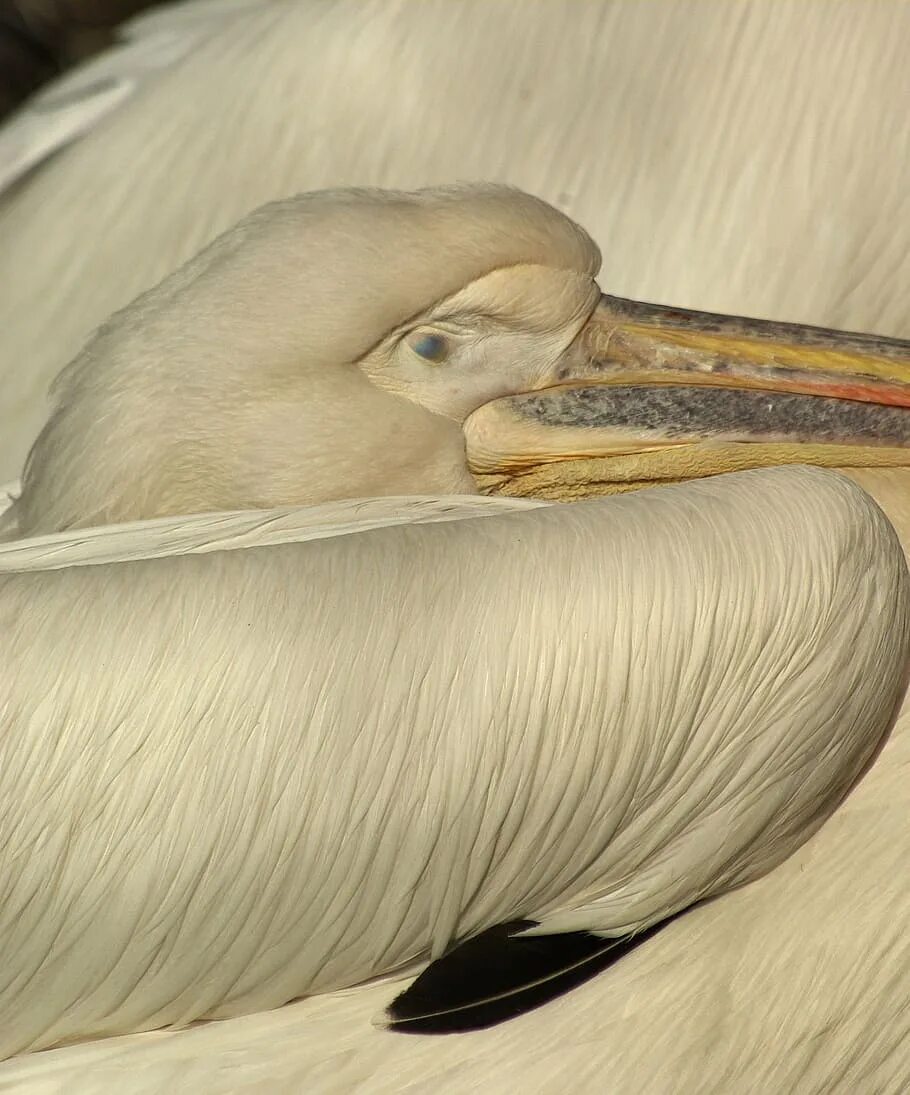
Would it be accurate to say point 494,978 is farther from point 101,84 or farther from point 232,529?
point 101,84

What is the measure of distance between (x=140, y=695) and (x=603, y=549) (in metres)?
0.36

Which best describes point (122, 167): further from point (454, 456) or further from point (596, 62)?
point (454, 456)

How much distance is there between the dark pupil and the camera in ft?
5.22

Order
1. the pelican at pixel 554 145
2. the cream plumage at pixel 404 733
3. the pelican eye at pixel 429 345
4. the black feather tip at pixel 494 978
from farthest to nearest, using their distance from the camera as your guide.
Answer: the pelican at pixel 554 145
the pelican eye at pixel 429 345
the black feather tip at pixel 494 978
the cream plumage at pixel 404 733

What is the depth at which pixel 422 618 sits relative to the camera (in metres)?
1.14

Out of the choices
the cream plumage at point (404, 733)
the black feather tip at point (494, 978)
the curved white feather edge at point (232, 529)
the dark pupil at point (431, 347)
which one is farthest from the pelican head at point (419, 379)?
the black feather tip at point (494, 978)

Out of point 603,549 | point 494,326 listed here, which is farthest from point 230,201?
point 603,549

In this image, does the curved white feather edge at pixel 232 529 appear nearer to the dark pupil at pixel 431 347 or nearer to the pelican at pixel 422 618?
the pelican at pixel 422 618

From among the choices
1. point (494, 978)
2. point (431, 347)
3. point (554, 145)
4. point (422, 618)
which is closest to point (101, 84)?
point (554, 145)

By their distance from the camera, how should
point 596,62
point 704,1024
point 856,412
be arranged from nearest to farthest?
1. point 704,1024
2. point 856,412
3. point 596,62

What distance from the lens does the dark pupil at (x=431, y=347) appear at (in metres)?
1.59

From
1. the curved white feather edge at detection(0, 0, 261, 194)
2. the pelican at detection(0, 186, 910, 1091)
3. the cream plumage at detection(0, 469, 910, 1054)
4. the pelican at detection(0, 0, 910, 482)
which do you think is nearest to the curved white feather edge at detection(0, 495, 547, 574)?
the pelican at detection(0, 186, 910, 1091)

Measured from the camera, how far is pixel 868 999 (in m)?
1.32

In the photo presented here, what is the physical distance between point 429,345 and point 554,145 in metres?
0.63
